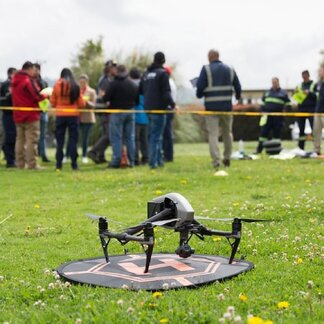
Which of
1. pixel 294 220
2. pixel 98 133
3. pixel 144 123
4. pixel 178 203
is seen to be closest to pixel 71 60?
pixel 98 133

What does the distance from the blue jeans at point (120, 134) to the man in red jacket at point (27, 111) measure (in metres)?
1.72

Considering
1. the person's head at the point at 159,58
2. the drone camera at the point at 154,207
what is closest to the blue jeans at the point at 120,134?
the person's head at the point at 159,58

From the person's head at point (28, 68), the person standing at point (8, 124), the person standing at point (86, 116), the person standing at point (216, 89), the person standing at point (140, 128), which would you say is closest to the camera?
the person standing at point (216, 89)

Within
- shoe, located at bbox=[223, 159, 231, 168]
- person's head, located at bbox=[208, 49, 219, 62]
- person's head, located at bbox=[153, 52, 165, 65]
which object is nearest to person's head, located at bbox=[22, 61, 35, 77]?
person's head, located at bbox=[153, 52, 165, 65]

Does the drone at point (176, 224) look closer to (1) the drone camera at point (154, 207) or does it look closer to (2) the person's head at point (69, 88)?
(1) the drone camera at point (154, 207)

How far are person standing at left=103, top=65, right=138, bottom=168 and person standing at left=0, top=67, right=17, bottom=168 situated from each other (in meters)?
2.26

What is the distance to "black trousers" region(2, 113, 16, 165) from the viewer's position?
16.3m

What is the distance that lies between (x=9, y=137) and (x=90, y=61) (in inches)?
627

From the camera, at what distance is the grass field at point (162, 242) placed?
15.1 ft

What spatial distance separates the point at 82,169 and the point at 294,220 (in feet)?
27.8

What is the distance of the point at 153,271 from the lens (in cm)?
572

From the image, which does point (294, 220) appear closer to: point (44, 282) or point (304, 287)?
point (304, 287)

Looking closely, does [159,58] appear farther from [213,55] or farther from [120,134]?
[120,134]

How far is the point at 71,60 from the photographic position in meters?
34.1
